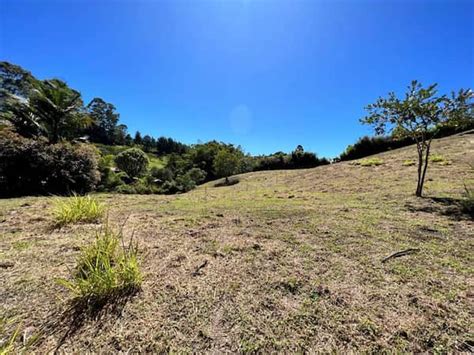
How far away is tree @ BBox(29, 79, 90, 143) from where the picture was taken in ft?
33.4

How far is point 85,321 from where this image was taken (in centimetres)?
157

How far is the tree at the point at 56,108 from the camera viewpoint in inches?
401

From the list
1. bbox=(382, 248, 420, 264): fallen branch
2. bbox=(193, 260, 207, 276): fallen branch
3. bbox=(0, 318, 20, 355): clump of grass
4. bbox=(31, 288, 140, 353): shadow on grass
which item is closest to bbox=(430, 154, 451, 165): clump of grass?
bbox=(382, 248, 420, 264): fallen branch

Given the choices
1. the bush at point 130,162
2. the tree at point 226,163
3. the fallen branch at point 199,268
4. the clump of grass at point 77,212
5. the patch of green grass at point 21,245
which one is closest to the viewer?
the fallen branch at point 199,268

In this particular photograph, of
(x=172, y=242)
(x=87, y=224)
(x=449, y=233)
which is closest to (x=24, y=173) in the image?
(x=87, y=224)

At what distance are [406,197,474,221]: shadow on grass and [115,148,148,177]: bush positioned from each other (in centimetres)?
2200

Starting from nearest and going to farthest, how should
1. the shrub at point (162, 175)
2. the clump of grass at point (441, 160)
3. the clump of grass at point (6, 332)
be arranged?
the clump of grass at point (6, 332)
the clump of grass at point (441, 160)
the shrub at point (162, 175)

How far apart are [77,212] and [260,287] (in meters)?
3.28

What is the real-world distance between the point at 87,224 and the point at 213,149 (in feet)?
78.7

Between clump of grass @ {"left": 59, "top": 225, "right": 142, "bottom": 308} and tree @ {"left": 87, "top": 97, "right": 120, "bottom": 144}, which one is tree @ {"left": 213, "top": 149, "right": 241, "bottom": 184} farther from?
tree @ {"left": 87, "top": 97, "right": 120, "bottom": 144}

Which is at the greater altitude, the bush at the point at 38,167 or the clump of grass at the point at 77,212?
the bush at the point at 38,167

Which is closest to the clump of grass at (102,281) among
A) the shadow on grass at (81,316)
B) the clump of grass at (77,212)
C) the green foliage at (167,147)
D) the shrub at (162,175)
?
the shadow on grass at (81,316)

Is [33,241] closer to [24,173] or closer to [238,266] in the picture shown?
[238,266]

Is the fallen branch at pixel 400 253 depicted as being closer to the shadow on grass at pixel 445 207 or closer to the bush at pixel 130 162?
the shadow on grass at pixel 445 207
